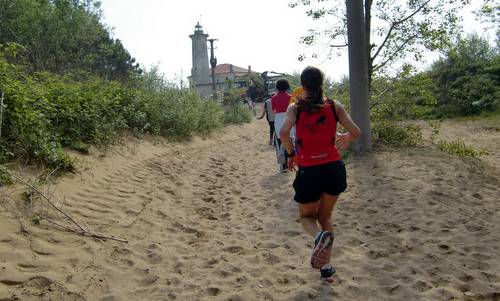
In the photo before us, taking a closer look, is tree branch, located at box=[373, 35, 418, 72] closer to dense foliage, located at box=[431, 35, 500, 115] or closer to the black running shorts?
the black running shorts

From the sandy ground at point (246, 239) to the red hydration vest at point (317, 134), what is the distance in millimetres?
1126

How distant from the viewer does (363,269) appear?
4094mm

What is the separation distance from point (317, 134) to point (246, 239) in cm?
196

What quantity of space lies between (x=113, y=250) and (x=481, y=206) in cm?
472

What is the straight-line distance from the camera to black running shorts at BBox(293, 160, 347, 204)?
3727 mm

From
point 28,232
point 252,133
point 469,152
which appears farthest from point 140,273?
point 252,133

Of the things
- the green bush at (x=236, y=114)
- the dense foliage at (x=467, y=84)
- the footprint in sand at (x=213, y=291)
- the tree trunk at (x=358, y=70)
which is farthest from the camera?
the dense foliage at (x=467, y=84)

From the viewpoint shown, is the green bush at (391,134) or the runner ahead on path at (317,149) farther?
the green bush at (391,134)

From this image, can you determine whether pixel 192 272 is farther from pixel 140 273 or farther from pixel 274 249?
pixel 274 249

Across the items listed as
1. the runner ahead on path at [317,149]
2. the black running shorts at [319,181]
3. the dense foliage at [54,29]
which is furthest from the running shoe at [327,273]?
the dense foliage at [54,29]

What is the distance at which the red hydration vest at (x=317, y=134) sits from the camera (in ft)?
12.1

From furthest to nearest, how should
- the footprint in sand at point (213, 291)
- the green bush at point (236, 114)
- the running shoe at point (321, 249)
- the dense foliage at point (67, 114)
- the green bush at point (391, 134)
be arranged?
the green bush at point (236, 114)
the green bush at point (391, 134)
the dense foliage at point (67, 114)
the footprint in sand at point (213, 291)
the running shoe at point (321, 249)

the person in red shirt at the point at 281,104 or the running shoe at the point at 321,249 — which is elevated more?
the person in red shirt at the point at 281,104

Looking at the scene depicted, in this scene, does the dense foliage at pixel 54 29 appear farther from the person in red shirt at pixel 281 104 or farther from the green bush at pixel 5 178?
the green bush at pixel 5 178
